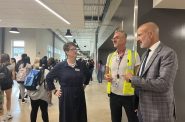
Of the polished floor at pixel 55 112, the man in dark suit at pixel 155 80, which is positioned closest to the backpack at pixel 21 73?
the polished floor at pixel 55 112

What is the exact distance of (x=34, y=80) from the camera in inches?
179

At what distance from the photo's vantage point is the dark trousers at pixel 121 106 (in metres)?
Result: 3.11

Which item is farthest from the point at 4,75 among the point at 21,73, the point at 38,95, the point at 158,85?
the point at 158,85

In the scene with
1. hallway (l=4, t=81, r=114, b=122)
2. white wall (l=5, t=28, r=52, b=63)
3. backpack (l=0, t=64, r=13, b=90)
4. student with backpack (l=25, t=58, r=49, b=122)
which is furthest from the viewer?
→ white wall (l=5, t=28, r=52, b=63)

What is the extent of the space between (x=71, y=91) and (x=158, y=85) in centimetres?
165

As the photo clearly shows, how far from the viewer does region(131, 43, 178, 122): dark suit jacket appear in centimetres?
213

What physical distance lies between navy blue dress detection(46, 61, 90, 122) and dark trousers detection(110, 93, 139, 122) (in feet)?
1.83

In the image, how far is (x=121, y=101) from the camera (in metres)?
3.13

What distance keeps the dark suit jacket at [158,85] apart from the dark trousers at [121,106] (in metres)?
0.75

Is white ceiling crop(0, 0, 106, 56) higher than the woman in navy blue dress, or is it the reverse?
white ceiling crop(0, 0, 106, 56)

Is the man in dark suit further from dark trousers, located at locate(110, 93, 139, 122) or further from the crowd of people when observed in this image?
dark trousers, located at locate(110, 93, 139, 122)

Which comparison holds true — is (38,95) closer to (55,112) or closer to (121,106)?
(121,106)

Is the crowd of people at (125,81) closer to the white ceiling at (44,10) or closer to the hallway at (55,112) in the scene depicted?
the hallway at (55,112)

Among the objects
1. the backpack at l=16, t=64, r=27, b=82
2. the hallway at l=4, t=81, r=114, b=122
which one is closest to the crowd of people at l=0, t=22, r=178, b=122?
the hallway at l=4, t=81, r=114, b=122
